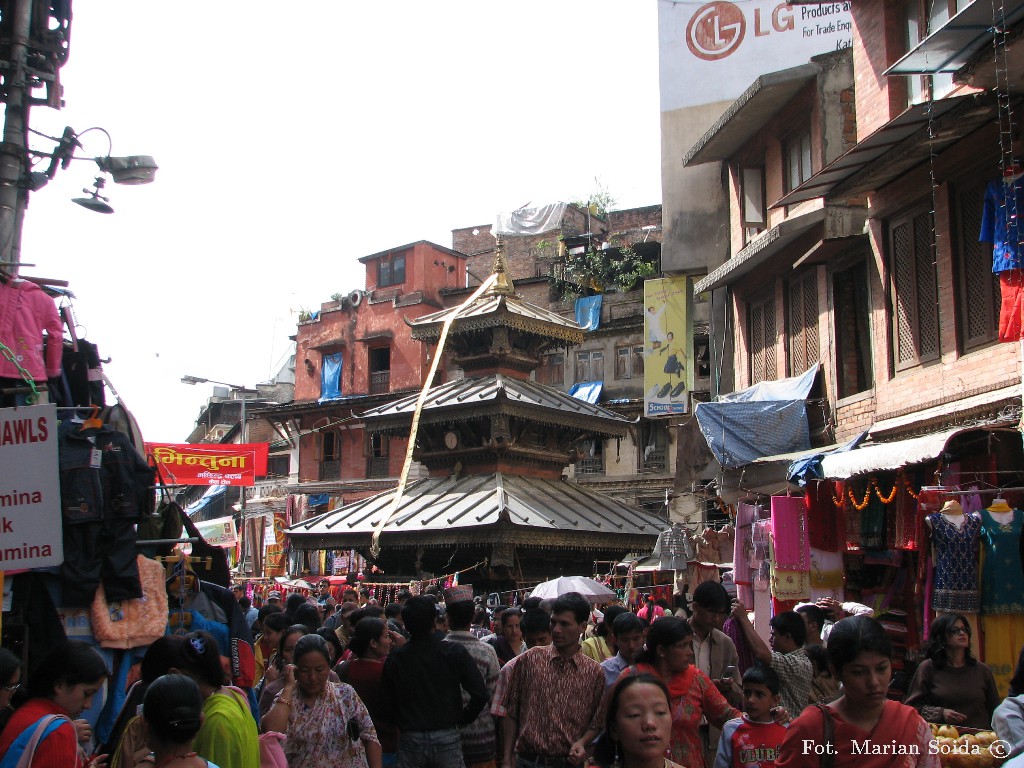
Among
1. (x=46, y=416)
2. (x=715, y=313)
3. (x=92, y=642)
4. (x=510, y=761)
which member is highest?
(x=715, y=313)

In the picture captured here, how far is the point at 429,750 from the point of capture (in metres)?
7.35

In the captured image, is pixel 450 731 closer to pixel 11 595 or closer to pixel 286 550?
pixel 11 595

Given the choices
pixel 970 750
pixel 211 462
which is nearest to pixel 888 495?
pixel 970 750

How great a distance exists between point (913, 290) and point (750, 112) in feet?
21.2

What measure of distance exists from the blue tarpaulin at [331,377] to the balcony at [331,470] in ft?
9.38

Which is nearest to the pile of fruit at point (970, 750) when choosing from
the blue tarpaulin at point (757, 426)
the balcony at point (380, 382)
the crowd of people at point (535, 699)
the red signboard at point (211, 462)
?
the crowd of people at point (535, 699)

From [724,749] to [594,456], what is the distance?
33.6m

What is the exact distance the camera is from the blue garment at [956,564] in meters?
10.5

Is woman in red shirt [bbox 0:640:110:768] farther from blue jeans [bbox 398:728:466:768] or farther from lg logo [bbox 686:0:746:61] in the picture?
lg logo [bbox 686:0:746:61]

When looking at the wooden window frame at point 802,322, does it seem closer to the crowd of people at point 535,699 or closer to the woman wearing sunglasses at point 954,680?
the crowd of people at point 535,699

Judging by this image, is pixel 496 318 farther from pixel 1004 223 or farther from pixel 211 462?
pixel 1004 223

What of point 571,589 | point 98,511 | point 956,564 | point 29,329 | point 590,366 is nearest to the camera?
point 98,511

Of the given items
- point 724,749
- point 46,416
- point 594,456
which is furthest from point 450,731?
point 594,456

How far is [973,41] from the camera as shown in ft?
37.3
